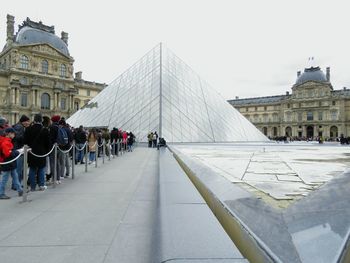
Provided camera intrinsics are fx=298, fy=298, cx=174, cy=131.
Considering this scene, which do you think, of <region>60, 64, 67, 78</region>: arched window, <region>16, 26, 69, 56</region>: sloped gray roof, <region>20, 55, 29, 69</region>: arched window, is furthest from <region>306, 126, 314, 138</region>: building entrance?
<region>20, 55, 29, 69</region>: arched window

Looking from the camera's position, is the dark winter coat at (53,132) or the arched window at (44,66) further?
the arched window at (44,66)

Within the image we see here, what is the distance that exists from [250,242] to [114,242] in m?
1.52

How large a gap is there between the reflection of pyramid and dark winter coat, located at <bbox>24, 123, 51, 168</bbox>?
14733 mm

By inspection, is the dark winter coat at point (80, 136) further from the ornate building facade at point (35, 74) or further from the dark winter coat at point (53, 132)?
the ornate building facade at point (35, 74)

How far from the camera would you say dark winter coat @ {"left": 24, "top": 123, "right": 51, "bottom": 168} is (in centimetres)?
620

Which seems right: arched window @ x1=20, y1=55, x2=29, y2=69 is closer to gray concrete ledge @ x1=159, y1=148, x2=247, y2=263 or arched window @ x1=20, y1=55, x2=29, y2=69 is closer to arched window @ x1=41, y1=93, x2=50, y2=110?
arched window @ x1=41, y1=93, x2=50, y2=110

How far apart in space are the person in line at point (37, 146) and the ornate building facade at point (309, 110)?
81.1m

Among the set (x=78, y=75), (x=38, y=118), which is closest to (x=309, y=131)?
(x=78, y=75)

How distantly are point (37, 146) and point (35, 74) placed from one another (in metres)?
61.4

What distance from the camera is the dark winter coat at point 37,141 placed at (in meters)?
6.20

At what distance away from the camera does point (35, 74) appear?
60.8 meters

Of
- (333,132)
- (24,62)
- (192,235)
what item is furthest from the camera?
(333,132)

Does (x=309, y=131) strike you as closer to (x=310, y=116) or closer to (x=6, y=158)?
(x=310, y=116)

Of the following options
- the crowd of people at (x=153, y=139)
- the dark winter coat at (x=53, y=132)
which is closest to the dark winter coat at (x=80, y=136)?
the dark winter coat at (x=53, y=132)
